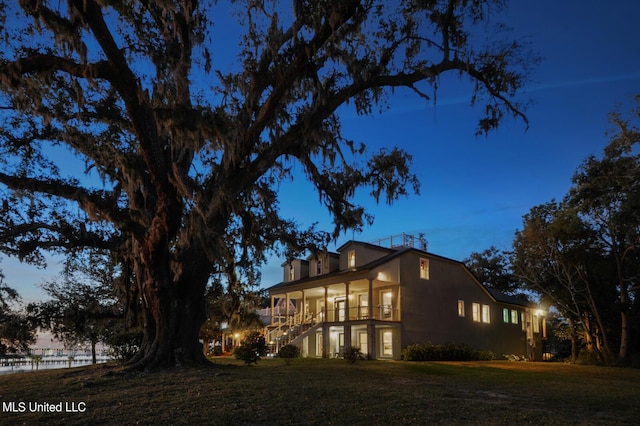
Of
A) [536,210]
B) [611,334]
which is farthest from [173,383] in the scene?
[611,334]

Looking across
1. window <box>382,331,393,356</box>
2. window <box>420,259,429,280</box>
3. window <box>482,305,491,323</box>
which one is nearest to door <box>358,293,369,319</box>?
window <box>382,331,393,356</box>

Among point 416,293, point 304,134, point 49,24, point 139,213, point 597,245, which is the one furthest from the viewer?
point 597,245

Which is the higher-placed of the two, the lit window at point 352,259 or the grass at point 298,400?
the lit window at point 352,259

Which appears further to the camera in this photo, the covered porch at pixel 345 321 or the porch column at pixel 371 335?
the covered porch at pixel 345 321

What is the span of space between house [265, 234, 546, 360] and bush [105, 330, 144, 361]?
11.7 m

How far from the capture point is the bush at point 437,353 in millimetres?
23812

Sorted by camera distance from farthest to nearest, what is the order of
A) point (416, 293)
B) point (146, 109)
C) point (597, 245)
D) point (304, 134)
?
point (597, 245) → point (416, 293) → point (304, 134) → point (146, 109)

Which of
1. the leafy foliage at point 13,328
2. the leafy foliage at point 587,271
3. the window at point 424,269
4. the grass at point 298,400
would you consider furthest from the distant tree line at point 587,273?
the leafy foliage at point 13,328

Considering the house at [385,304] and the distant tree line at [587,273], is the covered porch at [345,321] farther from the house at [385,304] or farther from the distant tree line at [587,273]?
the distant tree line at [587,273]

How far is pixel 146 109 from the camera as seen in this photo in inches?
418

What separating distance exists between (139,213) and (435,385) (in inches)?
365

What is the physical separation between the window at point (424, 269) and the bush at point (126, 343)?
1629 centimetres

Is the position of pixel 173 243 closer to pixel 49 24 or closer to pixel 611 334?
pixel 49 24

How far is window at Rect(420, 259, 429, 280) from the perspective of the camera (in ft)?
89.1
